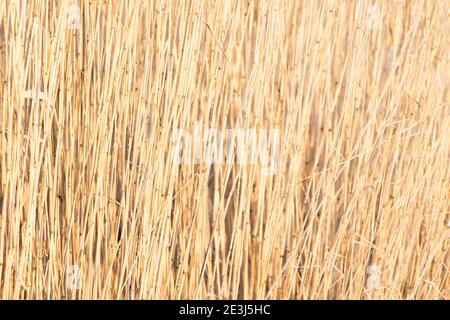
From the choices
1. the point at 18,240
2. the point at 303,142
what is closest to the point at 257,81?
the point at 303,142

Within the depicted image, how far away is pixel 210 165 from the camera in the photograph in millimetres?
1313

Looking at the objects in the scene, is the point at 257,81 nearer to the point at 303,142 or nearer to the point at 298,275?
the point at 303,142

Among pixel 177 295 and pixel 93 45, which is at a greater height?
pixel 93 45

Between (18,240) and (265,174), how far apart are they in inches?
19.7

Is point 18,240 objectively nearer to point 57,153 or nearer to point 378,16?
point 57,153

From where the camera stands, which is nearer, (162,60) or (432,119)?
(162,60)

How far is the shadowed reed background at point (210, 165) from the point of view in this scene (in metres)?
1.26

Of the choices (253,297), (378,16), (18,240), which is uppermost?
(378,16)

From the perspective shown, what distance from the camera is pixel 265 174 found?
132 cm

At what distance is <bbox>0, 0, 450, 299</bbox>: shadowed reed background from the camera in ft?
4.12

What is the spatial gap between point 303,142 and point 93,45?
0.45 m

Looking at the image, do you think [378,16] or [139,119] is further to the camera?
[378,16]

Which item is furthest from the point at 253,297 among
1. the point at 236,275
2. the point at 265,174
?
the point at 265,174

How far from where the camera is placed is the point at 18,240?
4.19ft
